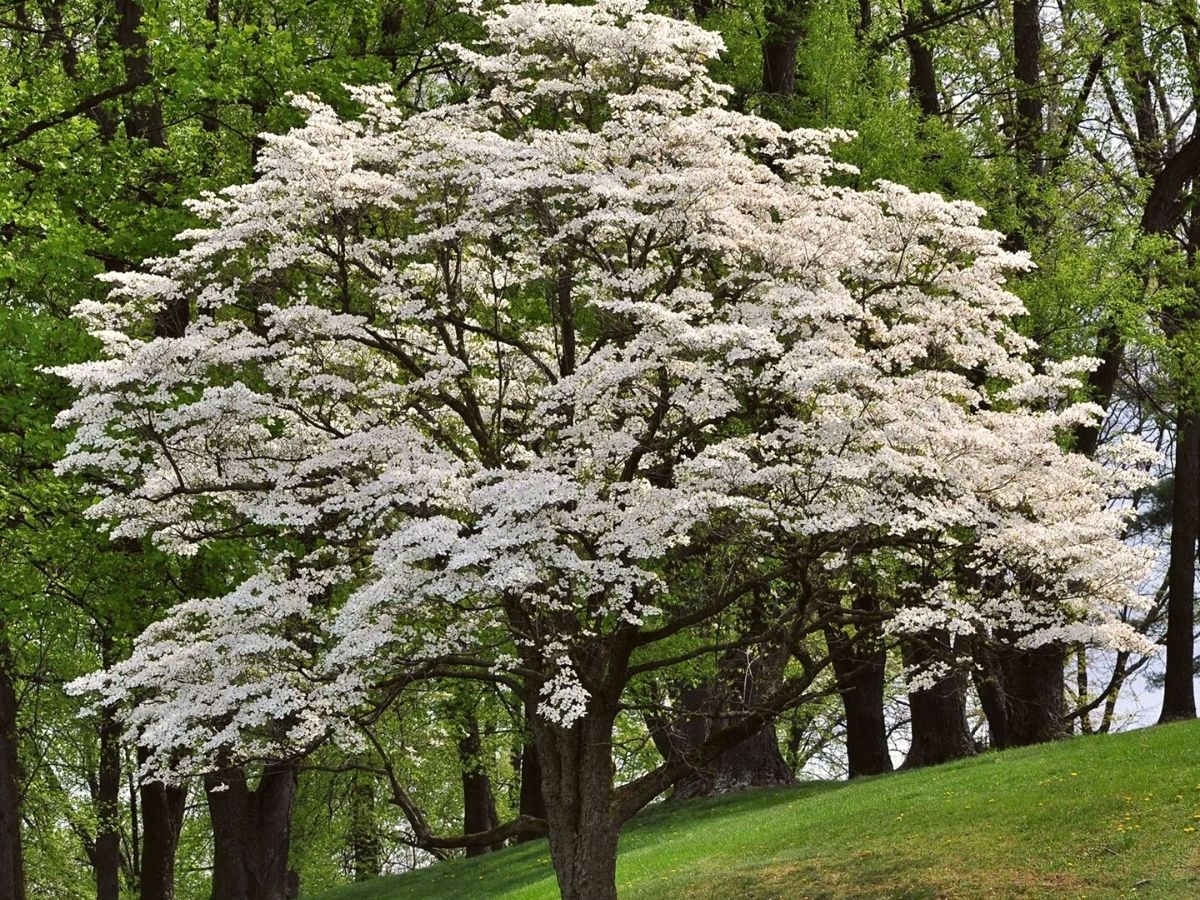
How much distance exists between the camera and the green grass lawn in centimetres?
1221

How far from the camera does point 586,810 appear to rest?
492 inches

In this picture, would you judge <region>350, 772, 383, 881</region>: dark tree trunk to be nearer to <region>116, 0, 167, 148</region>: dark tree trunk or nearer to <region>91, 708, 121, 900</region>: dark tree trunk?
<region>91, 708, 121, 900</region>: dark tree trunk

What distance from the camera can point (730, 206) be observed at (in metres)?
11.4

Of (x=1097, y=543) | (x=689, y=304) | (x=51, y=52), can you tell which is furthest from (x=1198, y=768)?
(x=51, y=52)

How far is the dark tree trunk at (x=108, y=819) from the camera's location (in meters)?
21.9

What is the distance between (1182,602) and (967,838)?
9.21 m

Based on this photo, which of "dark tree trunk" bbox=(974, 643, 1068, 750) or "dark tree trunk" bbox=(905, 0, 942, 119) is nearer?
"dark tree trunk" bbox=(974, 643, 1068, 750)

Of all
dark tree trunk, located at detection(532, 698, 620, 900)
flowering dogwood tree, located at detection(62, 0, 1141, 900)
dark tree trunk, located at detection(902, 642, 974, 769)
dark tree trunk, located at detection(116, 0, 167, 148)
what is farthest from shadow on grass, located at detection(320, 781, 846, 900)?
dark tree trunk, located at detection(116, 0, 167, 148)

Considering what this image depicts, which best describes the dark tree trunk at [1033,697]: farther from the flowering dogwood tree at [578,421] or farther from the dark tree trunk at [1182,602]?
the flowering dogwood tree at [578,421]

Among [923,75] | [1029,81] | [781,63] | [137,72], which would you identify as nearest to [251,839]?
[137,72]

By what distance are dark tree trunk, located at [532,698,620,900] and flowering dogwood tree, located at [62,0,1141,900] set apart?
0.10ft

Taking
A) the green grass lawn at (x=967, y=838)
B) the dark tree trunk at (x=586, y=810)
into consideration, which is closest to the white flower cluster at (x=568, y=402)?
the dark tree trunk at (x=586, y=810)

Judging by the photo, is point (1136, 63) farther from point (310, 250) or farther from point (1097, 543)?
point (310, 250)

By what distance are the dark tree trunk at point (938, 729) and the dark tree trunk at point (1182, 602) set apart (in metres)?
3.45
